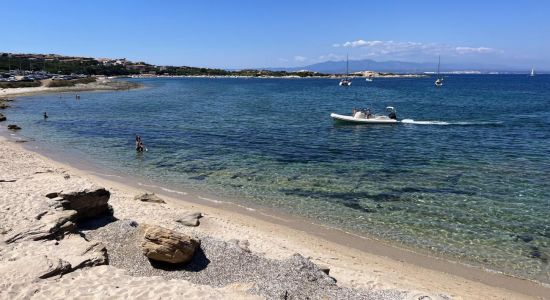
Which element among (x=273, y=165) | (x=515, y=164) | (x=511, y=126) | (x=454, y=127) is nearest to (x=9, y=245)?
(x=273, y=165)

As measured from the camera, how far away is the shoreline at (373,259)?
1226cm

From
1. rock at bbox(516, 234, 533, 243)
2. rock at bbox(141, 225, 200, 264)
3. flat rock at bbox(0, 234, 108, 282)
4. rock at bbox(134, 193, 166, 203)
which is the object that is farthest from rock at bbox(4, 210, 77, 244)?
rock at bbox(516, 234, 533, 243)

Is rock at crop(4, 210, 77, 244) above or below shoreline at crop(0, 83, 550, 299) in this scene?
above

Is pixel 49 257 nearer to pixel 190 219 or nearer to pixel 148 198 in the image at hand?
pixel 190 219

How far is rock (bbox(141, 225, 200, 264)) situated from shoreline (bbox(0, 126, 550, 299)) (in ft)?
10.2

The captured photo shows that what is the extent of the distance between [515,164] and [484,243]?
1340 centimetres

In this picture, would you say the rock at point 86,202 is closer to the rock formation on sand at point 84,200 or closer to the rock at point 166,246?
the rock formation on sand at point 84,200

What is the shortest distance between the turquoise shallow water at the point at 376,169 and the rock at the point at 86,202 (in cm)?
713

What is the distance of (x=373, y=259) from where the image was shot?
14.1 metres

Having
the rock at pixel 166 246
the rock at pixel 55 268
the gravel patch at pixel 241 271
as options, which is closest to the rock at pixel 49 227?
the gravel patch at pixel 241 271

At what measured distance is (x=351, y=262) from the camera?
539 inches

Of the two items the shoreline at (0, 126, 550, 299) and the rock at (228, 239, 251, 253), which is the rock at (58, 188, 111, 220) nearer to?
the shoreline at (0, 126, 550, 299)

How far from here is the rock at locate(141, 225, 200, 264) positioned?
11.3 m

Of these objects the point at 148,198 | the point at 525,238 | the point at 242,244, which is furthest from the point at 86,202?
the point at 525,238
